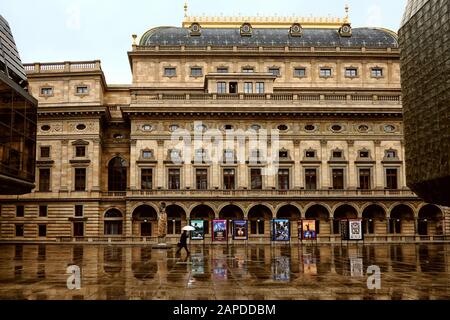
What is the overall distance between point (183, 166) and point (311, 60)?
21394 mm

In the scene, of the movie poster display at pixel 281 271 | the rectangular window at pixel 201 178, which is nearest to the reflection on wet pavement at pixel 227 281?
the movie poster display at pixel 281 271

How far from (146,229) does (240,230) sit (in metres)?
13.9

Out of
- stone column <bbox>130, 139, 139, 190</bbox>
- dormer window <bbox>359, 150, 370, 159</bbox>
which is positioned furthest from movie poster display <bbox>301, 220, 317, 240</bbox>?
stone column <bbox>130, 139, 139, 190</bbox>

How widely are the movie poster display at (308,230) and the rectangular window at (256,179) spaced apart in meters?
11.0

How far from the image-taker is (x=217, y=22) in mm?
74188

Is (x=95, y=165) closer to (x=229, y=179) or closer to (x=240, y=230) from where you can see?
(x=229, y=179)

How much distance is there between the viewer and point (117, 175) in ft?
209

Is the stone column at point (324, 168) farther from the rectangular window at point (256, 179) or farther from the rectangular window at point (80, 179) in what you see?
the rectangular window at point (80, 179)

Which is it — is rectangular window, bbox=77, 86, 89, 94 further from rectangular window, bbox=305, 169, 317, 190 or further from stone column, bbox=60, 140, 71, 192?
rectangular window, bbox=305, 169, 317, 190

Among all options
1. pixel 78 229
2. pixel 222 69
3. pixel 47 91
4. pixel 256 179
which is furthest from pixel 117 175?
pixel 222 69

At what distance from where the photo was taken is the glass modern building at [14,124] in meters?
30.2

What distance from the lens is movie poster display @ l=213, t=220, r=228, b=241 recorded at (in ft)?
163

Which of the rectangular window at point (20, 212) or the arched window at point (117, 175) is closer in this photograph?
the rectangular window at point (20, 212)

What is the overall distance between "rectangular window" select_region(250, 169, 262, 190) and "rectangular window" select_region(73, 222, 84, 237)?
62.7 feet
